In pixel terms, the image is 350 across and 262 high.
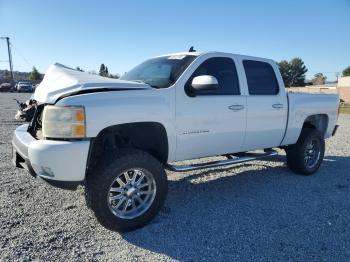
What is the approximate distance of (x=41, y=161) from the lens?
331cm

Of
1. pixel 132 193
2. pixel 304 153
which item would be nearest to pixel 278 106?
pixel 304 153

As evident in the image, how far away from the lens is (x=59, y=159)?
10.7ft

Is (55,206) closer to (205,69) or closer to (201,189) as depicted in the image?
(201,189)

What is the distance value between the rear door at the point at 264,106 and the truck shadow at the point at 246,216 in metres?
0.78

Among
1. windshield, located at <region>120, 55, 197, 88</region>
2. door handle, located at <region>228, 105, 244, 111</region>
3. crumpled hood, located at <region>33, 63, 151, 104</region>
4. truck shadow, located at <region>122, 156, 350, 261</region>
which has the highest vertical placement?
windshield, located at <region>120, 55, 197, 88</region>

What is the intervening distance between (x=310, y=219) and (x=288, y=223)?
1.10 feet

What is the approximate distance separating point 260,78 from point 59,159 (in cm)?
342

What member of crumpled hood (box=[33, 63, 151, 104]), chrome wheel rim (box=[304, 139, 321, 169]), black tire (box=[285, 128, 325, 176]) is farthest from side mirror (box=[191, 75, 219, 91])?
chrome wheel rim (box=[304, 139, 321, 169])

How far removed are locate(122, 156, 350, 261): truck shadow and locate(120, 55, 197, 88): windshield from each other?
165 cm

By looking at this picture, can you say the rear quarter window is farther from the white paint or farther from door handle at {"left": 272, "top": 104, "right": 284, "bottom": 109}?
door handle at {"left": 272, "top": 104, "right": 284, "bottom": 109}

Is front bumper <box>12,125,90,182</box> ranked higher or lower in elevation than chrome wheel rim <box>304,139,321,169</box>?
higher

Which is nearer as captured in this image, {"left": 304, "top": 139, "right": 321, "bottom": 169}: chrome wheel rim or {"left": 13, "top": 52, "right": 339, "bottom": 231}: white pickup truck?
{"left": 13, "top": 52, "right": 339, "bottom": 231}: white pickup truck

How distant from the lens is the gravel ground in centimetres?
327

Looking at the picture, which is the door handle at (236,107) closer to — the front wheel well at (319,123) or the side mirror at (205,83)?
the side mirror at (205,83)
